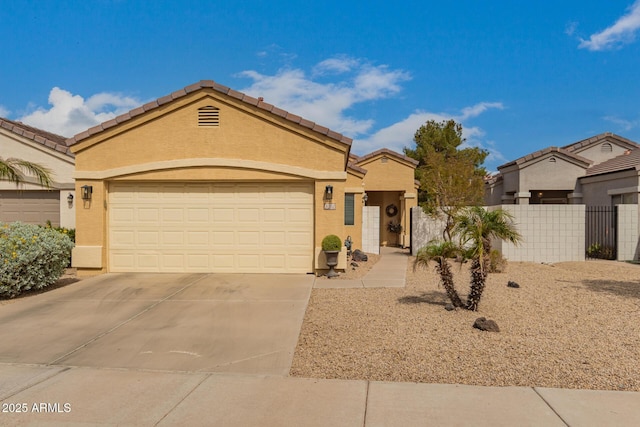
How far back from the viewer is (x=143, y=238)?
459 inches

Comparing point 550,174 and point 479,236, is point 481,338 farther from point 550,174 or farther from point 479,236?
point 550,174

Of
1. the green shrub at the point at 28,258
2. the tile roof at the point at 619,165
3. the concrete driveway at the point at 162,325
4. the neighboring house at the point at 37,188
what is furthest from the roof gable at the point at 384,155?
the green shrub at the point at 28,258

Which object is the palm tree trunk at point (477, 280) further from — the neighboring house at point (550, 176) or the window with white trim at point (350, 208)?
the neighboring house at point (550, 176)

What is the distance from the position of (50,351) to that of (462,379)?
17.1 feet

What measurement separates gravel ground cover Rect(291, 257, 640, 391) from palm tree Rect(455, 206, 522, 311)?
16.5 inches

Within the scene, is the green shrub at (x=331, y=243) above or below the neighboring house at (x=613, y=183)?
below

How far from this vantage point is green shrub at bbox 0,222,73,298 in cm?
866

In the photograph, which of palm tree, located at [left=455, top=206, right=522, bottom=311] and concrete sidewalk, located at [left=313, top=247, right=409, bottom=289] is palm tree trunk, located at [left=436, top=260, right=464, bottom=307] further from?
concrete sidewalk, located at [left=313, top=247, right=409, bottom=289]

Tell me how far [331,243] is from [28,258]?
6.54m

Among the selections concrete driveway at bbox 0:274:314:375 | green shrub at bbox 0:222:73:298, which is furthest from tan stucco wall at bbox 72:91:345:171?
concrete driveway at bbox 0:274:314:375

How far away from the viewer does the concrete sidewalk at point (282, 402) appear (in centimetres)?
391

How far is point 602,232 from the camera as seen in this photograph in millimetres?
16094

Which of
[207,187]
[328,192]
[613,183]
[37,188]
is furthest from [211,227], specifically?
[613,183]

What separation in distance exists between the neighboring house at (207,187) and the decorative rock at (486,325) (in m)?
5.25
